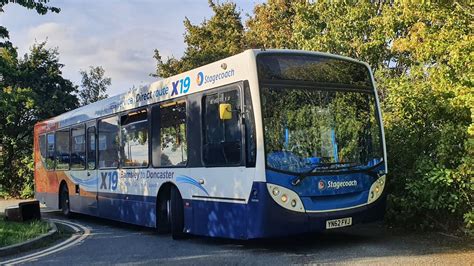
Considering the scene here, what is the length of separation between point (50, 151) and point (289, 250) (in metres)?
11.3

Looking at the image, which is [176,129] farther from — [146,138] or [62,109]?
[62,109]

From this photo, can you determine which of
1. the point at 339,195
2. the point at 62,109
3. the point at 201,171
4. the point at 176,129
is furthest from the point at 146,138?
the point at 62,109

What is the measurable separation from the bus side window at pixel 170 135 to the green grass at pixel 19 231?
2.98 metres

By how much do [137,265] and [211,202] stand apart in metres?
1.75

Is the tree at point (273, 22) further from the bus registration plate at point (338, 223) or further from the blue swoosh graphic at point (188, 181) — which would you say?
the bus registration plate at point (338, 223)

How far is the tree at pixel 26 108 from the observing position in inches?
1022

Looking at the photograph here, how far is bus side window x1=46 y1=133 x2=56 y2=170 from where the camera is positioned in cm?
1738

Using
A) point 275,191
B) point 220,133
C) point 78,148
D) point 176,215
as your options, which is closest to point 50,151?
point 78,148

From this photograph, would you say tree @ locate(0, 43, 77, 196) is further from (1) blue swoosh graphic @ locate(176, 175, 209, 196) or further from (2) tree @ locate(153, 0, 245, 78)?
(1) blue swoosh graphic @ locate(176, 175, 209, 196)

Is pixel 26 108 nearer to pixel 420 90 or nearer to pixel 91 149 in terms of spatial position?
pixel 91 149

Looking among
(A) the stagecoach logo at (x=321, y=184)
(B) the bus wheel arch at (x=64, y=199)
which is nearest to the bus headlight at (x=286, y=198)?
(A) the stagecoach logo at (x=321, y=184)

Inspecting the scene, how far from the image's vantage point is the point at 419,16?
10969mm

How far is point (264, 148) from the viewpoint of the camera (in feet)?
26.3

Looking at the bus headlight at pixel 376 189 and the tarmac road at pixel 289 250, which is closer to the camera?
the tarmac road at pixel 289 250
